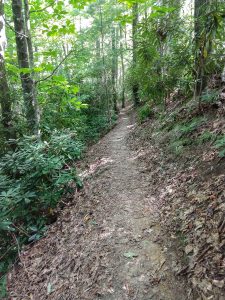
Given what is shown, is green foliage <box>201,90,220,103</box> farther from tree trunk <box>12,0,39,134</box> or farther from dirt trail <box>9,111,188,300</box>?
tree trunk <box>12,0,39,134</box>

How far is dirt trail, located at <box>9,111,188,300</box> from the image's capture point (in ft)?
8.57

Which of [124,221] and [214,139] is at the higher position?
[214,139]

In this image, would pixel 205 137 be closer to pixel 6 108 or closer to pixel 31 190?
pixel 31 190

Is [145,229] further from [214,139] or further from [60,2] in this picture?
[60,2]

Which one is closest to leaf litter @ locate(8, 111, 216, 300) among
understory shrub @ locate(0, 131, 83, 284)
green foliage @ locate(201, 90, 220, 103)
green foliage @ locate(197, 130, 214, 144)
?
understory shrub @ locate(0, 131, 83, 284)

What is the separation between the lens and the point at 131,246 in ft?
10.3

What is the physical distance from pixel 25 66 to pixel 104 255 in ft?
15.2

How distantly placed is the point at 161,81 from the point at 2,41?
4823 mm

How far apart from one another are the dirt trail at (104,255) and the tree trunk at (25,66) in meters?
2.40

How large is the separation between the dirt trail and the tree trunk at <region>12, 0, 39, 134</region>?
240 centimetres

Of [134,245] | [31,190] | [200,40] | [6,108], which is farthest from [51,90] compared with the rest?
[134,245]

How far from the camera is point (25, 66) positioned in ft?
17.7

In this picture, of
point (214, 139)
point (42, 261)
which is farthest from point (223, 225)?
point (42, 261)

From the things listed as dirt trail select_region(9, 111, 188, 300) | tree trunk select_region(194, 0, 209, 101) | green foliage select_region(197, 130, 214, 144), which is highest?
tree trunk select_region(194, 0, 209, 101)
